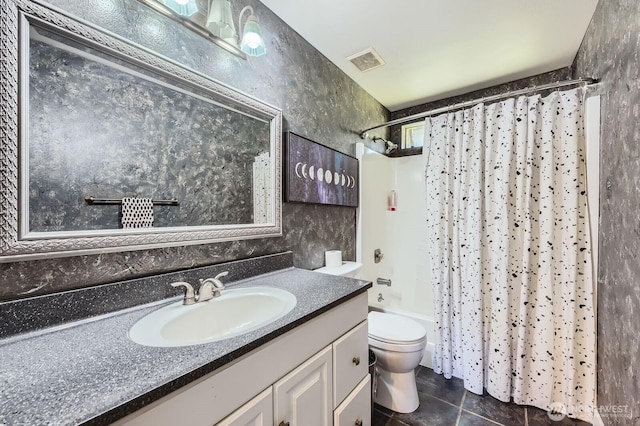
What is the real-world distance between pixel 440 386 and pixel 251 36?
2435mm

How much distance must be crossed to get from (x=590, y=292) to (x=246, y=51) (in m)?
2.27

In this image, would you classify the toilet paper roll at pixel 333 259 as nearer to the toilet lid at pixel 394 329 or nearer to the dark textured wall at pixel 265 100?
the dark textured wall at pixel 265 100

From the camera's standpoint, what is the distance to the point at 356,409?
1.11m

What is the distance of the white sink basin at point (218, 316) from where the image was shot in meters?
0.79

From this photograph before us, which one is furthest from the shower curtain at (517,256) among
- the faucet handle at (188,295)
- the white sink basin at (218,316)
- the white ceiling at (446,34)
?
the faucet handle at (188,295)

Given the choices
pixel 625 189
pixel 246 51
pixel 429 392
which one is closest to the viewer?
pixel 625 189

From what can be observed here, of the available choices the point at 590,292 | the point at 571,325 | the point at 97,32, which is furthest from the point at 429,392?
the point at 97,32

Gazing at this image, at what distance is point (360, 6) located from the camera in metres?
1.40

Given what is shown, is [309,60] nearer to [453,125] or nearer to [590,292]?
[453,125]

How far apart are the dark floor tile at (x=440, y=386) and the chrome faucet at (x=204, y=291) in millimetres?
1615

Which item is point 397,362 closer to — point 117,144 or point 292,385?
point 292,385

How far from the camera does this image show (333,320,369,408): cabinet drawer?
1.00m

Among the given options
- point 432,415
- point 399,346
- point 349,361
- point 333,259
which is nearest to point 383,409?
point 432,415

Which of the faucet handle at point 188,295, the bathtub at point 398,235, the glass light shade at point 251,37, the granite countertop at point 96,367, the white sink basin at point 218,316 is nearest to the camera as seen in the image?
the granite countertop at point 96,367
